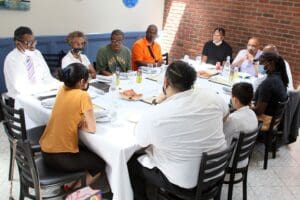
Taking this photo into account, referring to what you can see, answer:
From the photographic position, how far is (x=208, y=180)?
202 cm

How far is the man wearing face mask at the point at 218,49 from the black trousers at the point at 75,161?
3.13m

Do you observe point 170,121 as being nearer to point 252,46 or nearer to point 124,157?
point 124,157

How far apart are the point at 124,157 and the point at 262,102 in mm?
1613

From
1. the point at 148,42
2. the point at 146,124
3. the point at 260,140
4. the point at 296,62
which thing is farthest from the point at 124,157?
the point at 296,62

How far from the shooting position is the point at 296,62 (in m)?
4.54

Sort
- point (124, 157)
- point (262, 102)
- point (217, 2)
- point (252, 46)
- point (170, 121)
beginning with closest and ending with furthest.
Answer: point (170, 121) < point (124, 157) < point (262, 102) < point (252, 46) < point (217, 2)

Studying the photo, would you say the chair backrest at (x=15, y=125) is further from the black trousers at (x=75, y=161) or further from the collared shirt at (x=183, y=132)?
the collared shirt at (x=183, y=132)

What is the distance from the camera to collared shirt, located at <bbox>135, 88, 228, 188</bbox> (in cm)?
187

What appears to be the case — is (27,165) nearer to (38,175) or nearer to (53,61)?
(38,175)

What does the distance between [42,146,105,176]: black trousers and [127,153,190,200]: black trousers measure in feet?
0.68

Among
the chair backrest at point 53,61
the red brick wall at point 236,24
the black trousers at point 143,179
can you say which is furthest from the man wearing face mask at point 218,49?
the black trousers at point 143,179

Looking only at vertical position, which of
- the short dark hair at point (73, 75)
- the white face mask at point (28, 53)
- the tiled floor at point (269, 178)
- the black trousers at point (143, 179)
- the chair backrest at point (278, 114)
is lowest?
the tiled floor at point (269, 178)

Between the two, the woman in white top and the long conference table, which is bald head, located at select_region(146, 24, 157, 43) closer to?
the woman in white top

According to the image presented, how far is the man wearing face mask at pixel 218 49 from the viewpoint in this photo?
190 inches
